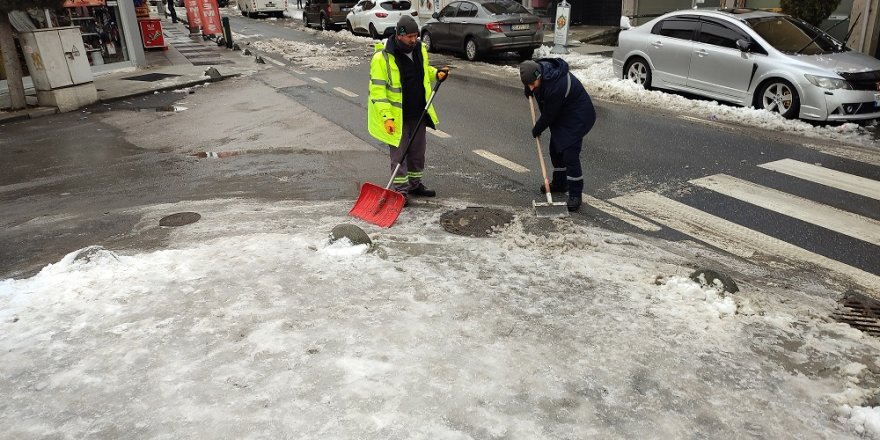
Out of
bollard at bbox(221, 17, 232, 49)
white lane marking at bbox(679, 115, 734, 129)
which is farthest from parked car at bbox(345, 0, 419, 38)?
white lane marking at bbox(679, 115, 734, 129)

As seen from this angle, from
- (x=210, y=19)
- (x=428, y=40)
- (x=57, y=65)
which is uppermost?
(x=210, y=19)

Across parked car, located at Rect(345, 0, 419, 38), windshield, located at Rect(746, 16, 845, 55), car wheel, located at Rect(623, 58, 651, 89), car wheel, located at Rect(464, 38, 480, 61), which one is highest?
parked car, located at Rect(345, 0, 419, 38)

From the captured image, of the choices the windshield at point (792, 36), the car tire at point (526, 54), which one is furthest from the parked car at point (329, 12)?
the windshield at point (792, 36)

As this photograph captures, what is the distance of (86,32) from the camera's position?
15.7 metres

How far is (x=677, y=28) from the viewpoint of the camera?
10812mm

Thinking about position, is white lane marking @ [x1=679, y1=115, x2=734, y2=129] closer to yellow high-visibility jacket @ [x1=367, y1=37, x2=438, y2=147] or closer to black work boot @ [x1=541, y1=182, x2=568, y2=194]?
black work boot @ [x1=541, y1=182, x2=568, y2=194]

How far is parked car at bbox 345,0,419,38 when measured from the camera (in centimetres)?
2236

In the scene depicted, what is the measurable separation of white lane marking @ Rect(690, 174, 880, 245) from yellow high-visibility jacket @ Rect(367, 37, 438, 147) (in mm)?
3563

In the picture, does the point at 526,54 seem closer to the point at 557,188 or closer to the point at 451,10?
the point at 451,10

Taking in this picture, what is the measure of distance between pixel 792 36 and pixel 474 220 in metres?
7.49

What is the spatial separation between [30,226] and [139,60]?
12.5 metres

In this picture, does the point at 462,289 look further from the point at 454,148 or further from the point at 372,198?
the point at 454,148

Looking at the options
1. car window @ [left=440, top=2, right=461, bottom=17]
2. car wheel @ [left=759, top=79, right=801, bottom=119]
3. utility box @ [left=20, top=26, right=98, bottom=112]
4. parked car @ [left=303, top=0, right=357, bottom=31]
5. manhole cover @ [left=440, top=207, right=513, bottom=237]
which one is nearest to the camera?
manhole cover @ [left=440, top=207, right=513, bottom=237]

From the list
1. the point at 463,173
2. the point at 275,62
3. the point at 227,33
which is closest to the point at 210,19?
the point at 227,33
